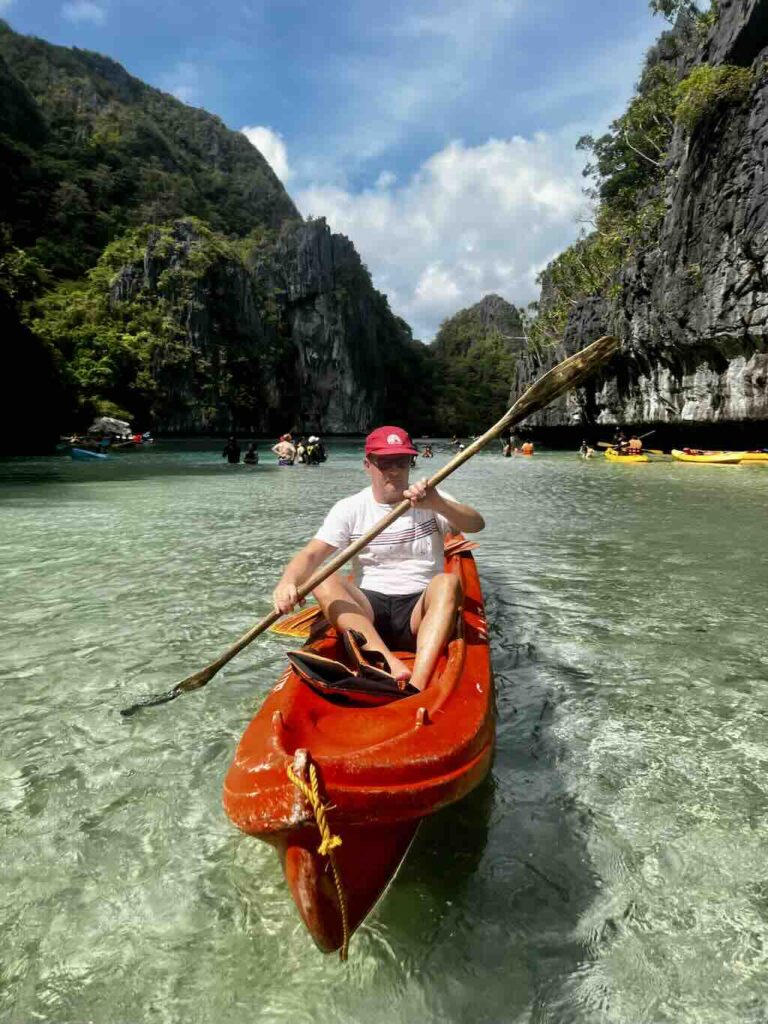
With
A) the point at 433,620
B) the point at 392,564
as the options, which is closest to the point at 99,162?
the point at 392,564

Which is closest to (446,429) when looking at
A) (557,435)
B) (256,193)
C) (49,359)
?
(557,435)

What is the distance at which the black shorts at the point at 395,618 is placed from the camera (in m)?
3.43

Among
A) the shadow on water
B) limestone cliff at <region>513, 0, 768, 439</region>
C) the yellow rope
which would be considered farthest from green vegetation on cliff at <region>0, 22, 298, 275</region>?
the yellow rope

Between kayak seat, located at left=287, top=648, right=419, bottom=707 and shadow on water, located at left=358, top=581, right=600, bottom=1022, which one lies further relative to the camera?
kayak seat, located at left=287, top=648, right=419, bottom=707

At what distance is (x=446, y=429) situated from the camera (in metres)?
91.1

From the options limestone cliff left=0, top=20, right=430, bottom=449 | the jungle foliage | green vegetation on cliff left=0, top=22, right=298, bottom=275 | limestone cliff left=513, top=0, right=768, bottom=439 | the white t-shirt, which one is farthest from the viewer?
green vegetation on cliff left=0, top=22, right=298, bottom=275

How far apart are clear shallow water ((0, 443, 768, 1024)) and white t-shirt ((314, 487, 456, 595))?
973 mm

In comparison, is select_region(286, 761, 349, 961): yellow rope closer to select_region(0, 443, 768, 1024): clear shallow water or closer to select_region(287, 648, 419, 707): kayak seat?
select_region(0, 443, 768, 1024): clear shallow water

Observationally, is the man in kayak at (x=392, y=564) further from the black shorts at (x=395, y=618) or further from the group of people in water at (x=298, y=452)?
the group of people in water at (x=298, y=452)

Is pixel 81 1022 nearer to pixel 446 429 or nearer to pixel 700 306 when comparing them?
pixel 700 306

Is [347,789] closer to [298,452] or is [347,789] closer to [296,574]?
[296,574]

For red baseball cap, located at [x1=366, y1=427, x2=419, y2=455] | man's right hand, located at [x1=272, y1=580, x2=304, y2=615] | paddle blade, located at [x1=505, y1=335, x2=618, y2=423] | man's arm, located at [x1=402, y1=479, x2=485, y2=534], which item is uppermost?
paddle blade, located at [x1=505, y1=335, x2=618, y2=423]

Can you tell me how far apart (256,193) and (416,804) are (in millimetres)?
120139

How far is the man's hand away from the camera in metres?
3.28
